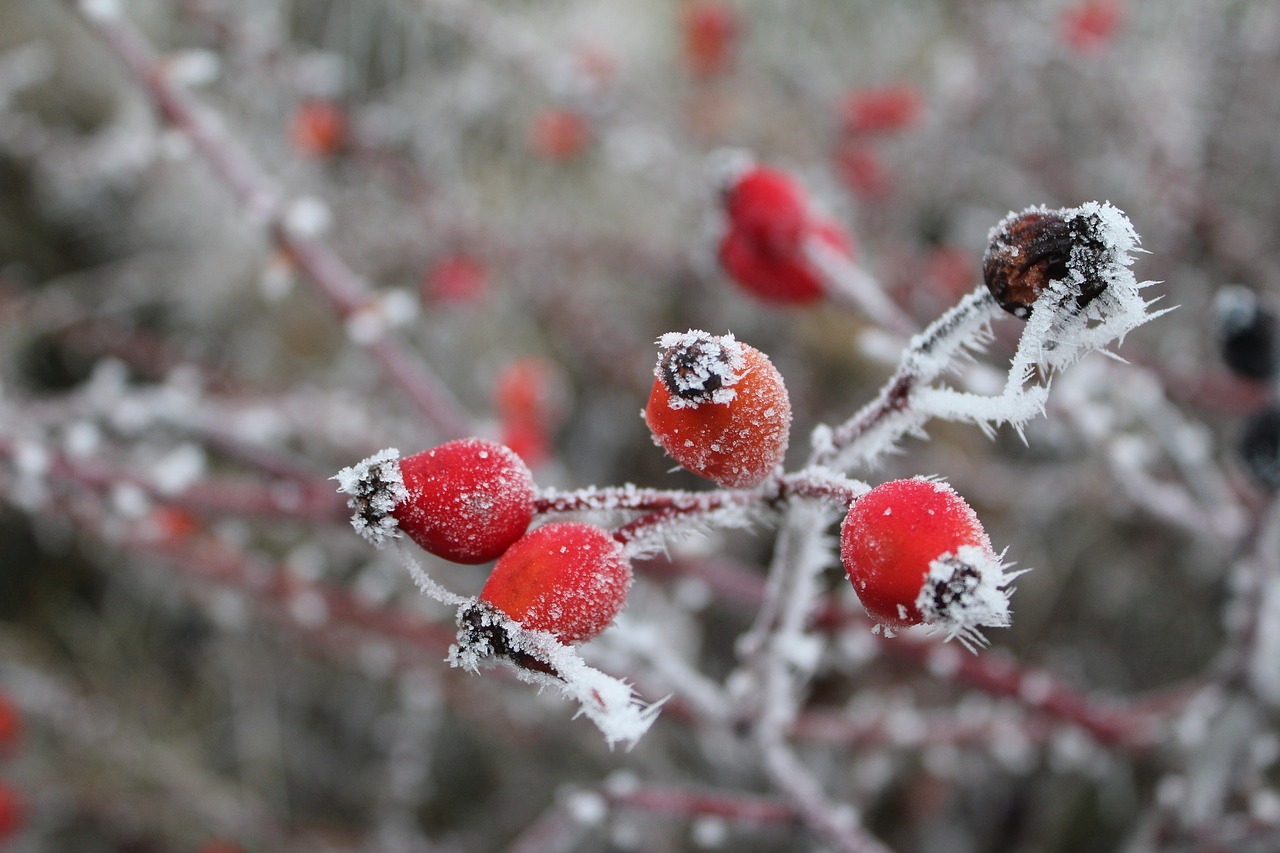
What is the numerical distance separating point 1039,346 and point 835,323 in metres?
1.81

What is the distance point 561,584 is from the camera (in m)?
0.36

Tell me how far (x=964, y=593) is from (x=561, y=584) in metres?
0.15

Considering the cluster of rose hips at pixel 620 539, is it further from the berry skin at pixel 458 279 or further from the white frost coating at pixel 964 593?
the berry skin at pixel 458 279

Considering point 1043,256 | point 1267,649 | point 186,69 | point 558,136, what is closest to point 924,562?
point 1043,256

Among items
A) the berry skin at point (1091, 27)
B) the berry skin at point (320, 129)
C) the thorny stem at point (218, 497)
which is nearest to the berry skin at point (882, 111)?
the berry skin at point (1091, 27)

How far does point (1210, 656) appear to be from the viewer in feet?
5.50

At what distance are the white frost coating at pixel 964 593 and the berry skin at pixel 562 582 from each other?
0.12 meters

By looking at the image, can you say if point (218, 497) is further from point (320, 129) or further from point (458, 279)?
point (320, 129)

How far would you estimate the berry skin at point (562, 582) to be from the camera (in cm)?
36

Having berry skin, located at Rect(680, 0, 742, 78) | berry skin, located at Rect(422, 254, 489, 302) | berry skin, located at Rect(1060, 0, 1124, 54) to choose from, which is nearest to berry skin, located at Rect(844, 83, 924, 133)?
berry skin, located at Rect(1060, 0, 1124, 54)

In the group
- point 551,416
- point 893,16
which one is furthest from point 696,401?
point 893,16

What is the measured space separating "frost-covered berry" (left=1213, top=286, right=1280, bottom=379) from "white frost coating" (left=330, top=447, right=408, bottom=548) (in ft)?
2.23

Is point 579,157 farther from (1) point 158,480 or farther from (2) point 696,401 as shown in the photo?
(2) point 696,401

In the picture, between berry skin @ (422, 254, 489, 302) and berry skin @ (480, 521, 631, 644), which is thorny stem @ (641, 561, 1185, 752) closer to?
berry skin @ (480, 521, 631, 644)
